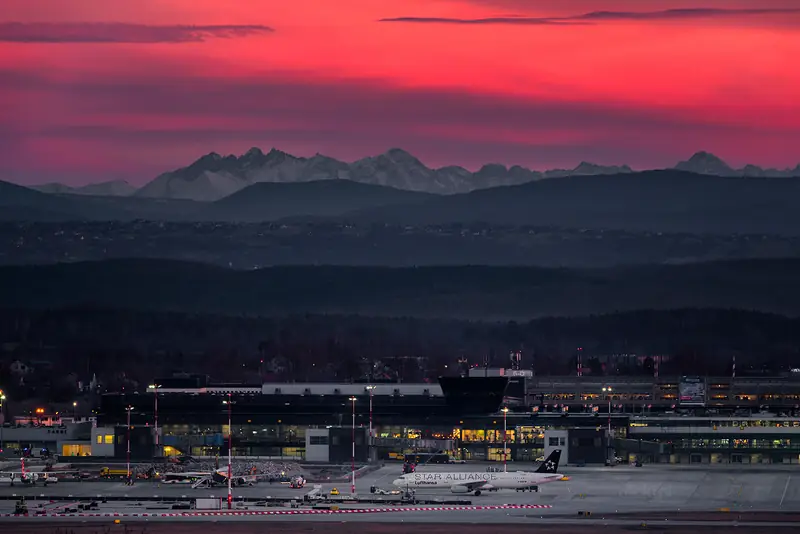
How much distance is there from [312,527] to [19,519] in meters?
20.6

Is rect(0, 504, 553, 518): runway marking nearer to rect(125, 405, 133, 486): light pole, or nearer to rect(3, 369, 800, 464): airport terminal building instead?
rect(125, 405, 133, 486): light pole

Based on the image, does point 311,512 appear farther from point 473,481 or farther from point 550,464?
point 550,464

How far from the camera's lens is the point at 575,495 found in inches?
5418

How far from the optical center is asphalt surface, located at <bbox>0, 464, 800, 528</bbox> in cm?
12288

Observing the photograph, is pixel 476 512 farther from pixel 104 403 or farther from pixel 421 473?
pixel 104 403

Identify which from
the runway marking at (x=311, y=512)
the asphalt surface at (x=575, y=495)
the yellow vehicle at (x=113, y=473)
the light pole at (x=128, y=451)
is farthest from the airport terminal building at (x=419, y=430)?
the runway marking at (x=311, y=512)

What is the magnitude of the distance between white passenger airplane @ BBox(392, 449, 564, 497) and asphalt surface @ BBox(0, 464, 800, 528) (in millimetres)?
738

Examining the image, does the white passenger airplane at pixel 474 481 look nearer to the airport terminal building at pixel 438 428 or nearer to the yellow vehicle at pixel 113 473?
the airport terminal building at pixel 438 428

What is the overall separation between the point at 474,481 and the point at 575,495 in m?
8.86

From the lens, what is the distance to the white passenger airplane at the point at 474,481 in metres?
142

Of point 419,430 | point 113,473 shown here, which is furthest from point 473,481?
point 113,473

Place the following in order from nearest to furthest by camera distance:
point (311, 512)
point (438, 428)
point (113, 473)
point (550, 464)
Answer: point (311, 512), point (550, 464), point (113, 473), point (438, 428)

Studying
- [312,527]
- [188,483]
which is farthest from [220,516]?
[188,483]

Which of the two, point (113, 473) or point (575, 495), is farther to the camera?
point (113, 473)
